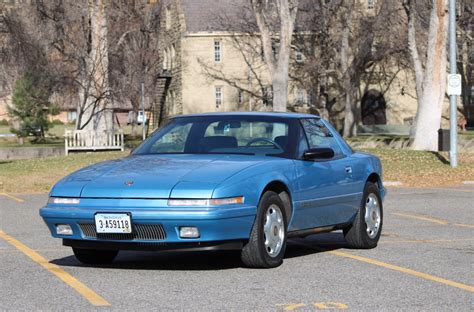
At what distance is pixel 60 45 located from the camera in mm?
54969

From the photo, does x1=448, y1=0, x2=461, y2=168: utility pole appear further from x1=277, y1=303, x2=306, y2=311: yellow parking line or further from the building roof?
the building roof

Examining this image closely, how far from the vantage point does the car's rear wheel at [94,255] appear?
1028 cm

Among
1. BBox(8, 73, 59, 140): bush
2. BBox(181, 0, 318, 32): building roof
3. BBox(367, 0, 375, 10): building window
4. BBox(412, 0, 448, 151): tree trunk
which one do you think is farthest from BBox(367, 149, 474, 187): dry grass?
BBox(8, 73, 59, 140): bush

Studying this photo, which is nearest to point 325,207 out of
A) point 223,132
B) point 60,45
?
point 223,132

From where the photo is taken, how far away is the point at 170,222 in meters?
9.27

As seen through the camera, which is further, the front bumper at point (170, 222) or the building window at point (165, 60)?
the building window at point (165, 60)

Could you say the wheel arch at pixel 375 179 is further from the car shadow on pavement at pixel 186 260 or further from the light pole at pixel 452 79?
the light pole at pixel 452 79

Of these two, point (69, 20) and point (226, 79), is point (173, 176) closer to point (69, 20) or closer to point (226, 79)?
point (69, 20)

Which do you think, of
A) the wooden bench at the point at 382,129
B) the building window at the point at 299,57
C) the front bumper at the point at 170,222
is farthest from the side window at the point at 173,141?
the wooden bench at the point at 382,129

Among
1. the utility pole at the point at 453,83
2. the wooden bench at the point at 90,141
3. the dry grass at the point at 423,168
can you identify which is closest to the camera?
the dry grass at the point at 423,168

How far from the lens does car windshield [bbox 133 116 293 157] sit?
10802 millimetres

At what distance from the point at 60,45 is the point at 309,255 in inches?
1786

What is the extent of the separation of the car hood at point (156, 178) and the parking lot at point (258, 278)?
75 cm

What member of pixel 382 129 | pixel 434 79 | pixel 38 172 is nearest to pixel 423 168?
pixel 434 79
